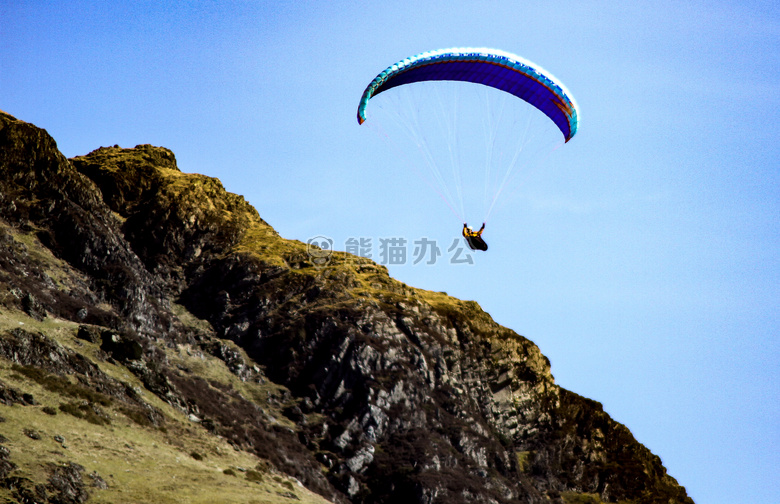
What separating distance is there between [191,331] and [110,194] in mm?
34821

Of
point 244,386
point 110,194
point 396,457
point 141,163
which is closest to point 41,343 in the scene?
point 244,386

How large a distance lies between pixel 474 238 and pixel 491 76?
11.6 m

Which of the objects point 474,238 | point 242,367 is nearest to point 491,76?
point 474,238

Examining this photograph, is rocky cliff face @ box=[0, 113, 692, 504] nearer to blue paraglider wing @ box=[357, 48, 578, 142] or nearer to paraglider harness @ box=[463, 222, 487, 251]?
paraglider harness @ box=[463, 222, 487, 251]

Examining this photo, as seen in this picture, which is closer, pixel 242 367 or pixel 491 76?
pixel 491 76

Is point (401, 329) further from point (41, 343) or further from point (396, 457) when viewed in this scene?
point (41, 343)

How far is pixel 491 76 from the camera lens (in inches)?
2119

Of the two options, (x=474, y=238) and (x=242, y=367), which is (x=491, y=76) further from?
(x=242, y=367)

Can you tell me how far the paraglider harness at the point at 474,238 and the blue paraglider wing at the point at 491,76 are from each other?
1043 centimetres

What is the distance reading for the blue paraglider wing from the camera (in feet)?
170

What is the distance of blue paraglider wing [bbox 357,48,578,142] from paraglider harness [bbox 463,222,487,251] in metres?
10.4

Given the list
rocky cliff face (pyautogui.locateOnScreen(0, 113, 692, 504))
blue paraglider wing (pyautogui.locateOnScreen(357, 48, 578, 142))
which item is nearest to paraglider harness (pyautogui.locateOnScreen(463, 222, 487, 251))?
blue paraglider wing (pyautogui.locateOnScreen(357, 48, 578, 142))

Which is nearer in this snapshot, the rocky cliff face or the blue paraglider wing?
the blue paraglider wing

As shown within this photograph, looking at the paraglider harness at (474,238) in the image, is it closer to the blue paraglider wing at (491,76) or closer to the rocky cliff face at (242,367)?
the blue paraglider wing at (491,76)
